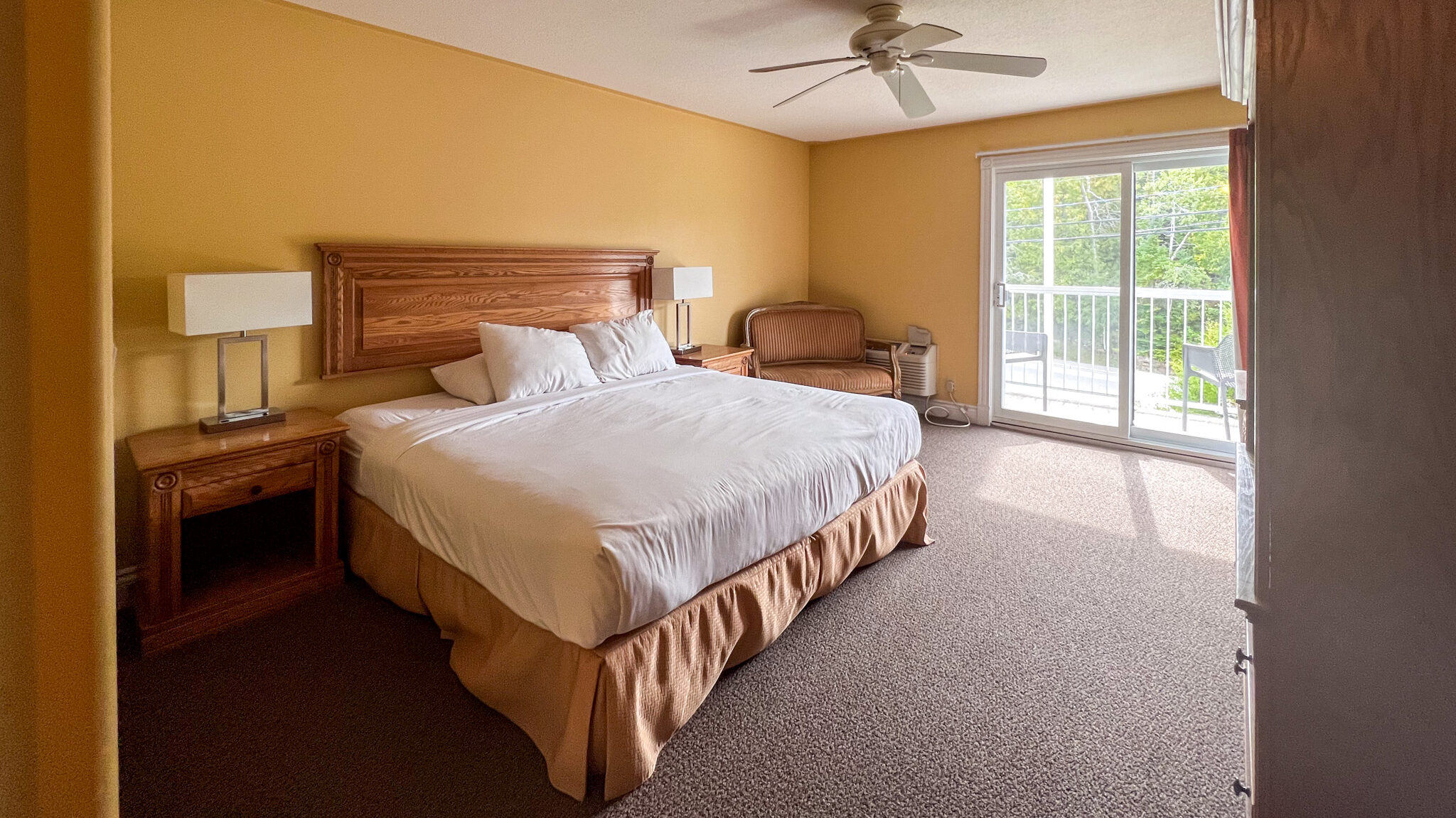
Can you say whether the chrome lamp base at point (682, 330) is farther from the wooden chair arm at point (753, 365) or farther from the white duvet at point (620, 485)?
the white duvet at point (620, 485)

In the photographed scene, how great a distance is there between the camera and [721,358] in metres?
4.57

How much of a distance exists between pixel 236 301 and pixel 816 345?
4112mm

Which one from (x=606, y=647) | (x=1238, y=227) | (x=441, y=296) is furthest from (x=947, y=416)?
(x=606, y=647)

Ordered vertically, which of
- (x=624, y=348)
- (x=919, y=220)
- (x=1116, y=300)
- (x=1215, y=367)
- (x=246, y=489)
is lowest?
(x=246, y=489)

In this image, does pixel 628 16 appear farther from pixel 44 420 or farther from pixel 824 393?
pixel 44 420

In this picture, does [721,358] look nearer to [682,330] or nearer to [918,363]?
[682,330]

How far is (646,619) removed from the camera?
5.86 feet

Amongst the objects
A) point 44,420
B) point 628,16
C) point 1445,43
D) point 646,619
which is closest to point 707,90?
point 628,16

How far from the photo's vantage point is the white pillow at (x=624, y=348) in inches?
152

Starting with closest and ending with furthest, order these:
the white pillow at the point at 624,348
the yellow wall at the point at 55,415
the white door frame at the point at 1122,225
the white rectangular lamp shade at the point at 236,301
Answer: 1. the yellow wall at the point at 55,415
2. the white rectangular lamp shade at the point at 236,301
3. the white pillow at the point at 624,348
4. the white door frame at the point at 1122,225

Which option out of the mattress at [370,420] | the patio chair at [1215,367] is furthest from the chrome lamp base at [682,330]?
the patio chair at [1215,367]

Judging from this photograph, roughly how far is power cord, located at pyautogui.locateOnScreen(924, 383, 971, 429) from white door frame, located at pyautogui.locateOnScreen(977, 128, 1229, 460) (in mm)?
127

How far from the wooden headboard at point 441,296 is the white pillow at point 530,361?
19cm

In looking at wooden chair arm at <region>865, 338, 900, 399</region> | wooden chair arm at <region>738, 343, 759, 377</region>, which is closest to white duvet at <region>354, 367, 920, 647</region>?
wooden chair arm at <region>738, 343, 759, 377</region>
